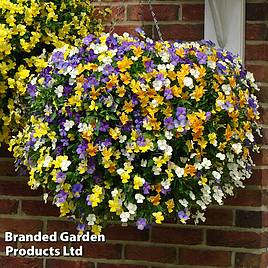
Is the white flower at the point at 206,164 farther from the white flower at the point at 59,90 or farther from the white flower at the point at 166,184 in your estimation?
the white flower at the point at 59,90

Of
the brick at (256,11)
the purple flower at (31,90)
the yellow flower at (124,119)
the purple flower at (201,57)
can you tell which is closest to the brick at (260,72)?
the brick at (256,11)

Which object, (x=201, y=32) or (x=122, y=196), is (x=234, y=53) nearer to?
(x=201, y=32)

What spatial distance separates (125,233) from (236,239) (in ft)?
1.22

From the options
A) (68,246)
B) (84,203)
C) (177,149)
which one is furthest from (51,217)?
(177,149)

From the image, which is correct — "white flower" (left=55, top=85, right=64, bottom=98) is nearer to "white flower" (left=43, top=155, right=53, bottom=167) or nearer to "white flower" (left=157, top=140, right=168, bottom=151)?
"white flower" (left=43, top=155, right=53, bottom=167)

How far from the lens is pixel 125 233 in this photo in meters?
2.04

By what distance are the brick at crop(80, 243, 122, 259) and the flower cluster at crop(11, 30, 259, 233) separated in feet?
1.62

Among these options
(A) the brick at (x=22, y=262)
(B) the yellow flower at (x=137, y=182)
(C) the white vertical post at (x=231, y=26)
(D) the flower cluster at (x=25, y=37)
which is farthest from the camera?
(A) the brick at (x=22, y=262)

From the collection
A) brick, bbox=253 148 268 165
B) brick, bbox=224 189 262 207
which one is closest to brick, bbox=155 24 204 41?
brick, bbox=253 148 268 165

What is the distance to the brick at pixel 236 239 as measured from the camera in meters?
1.92

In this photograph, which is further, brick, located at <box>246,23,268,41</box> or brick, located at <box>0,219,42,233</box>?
brick, located at <box>0,219,42,233</box>

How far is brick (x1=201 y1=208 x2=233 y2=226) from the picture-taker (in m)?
1.95

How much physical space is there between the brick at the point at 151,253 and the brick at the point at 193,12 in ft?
2.53

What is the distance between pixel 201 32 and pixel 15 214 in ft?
2.98
